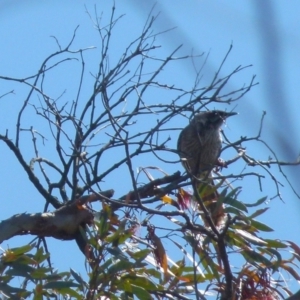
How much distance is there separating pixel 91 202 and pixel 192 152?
6.50ft

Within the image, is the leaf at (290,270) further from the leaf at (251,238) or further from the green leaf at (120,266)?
the green leaf at (120,266)

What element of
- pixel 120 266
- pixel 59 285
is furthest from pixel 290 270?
pixel 59 285

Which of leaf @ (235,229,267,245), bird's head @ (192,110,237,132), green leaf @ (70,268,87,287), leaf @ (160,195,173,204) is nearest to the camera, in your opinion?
green leaf @ (70,268,87,287)

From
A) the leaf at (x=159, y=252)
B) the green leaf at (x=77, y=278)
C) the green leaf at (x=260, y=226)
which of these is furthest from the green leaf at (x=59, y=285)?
the green leaf at (x=260, y=226)

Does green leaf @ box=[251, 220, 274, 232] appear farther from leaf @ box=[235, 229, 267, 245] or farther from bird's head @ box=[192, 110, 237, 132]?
bird's head @ box=[192, 110, 237, 132]

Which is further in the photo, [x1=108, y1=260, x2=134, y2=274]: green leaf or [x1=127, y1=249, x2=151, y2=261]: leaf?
[x1=127, y1=249, x2=151, y2=261]: leaf

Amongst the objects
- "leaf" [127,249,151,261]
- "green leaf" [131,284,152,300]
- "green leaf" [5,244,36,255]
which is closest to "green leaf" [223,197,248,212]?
"leaf" [127,249,151,261]

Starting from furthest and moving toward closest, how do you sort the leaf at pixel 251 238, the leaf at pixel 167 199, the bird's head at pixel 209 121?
the bird's head at pixel 209 121 → the leaf at pixel 167 199 → the leaf at pixel 251 238

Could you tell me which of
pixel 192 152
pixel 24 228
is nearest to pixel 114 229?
pixel 24 228

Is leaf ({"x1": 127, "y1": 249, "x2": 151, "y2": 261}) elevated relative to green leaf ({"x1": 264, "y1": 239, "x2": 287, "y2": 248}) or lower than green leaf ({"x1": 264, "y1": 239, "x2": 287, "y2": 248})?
lower

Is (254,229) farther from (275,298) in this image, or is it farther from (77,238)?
(77,238)

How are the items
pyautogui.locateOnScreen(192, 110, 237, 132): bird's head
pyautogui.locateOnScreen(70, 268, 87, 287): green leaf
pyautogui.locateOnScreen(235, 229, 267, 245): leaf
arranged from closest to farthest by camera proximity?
pyautogui.locateOnScreen(70, 268, 87, 287): green leaf → pyautogui.locateOnScreen(235, 229, 267, 245): leaf → pyautogui.locateOnScreen(192, 110, 237, 132): bird's head

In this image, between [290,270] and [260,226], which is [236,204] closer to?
[260,226]

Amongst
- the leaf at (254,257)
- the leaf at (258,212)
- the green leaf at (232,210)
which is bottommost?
the leaf at (254,257)
